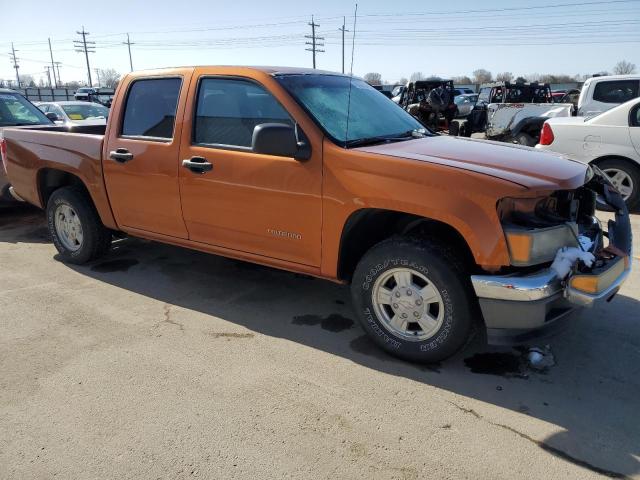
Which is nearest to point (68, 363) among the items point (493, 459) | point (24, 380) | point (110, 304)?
point (24, 380)

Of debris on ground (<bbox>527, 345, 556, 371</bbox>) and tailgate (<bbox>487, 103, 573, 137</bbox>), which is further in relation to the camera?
tailgate (<bbox>487, 103, 573, 137</bbox>)

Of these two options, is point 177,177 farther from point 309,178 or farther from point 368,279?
point 368,279

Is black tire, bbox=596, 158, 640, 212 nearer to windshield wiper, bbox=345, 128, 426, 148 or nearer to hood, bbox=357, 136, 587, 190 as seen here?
hood, bbox=357, 136, 587, 190

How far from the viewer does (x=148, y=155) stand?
14.0 feet

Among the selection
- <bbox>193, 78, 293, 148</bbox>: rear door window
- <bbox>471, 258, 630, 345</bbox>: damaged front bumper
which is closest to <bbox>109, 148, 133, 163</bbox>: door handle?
<bbox>193, 78, 293, 148</bbox>: rear door window

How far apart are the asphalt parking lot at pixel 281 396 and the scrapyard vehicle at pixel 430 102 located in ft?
25.8

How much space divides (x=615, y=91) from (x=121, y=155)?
403 inches

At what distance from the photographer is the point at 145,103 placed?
14.7 feet

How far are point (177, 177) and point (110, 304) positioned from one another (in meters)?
1.22

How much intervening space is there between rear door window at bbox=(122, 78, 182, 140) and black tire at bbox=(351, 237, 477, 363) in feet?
6.69

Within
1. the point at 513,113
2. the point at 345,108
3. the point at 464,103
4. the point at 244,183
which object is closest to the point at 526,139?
the point at 513,113

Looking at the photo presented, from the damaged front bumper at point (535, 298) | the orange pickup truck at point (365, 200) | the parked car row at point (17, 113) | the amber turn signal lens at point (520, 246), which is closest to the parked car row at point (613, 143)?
the orange pickup truck at point (365, 200)

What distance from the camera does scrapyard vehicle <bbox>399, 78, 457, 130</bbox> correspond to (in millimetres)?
14172

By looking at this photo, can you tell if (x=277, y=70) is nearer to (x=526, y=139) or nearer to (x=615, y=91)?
(x=615, y=91)
